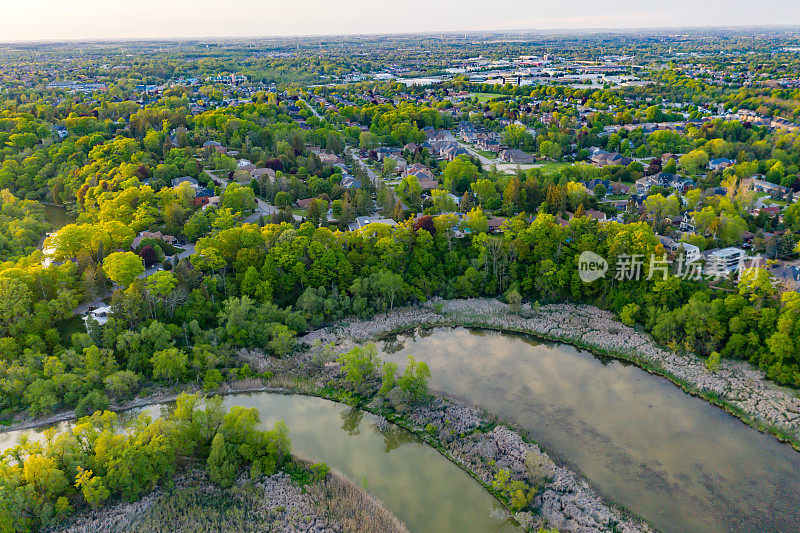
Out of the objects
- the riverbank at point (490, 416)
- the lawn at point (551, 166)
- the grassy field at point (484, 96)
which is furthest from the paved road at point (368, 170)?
the grassy field at point (484, 96)

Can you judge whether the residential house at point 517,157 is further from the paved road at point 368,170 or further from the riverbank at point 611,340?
the riverbank at point 611,340

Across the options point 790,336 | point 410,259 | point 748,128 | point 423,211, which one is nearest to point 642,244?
point 790,336

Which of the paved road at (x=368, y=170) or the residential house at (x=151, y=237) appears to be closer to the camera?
the residential house at (x=151, y=237)

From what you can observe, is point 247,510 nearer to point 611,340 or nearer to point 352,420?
point 352,420

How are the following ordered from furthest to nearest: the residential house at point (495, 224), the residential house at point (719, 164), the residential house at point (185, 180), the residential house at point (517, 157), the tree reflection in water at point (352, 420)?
the residential house at point (517, 157)
the residential house at point (719, 164)
the residential house at point (185, 180)
the residential house at point (495, 224)
the tree reflection in water at point (352, 420)

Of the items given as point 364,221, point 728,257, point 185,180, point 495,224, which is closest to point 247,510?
point 364,221

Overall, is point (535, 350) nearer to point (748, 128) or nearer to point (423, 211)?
point (423, 211)
